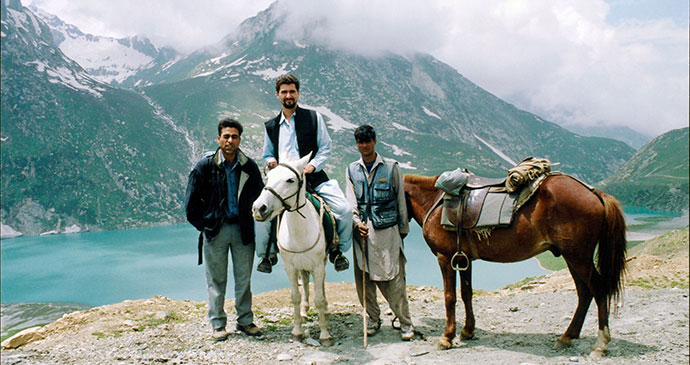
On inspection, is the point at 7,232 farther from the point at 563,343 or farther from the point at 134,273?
the point at 563,343

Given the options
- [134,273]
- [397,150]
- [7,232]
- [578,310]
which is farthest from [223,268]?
[397,150]

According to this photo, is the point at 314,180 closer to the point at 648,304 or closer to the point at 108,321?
the point at 108,321

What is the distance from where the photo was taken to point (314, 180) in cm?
593

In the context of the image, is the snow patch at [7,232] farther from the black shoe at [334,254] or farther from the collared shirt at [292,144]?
the black shoe at [334,254]

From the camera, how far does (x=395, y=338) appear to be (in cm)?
578

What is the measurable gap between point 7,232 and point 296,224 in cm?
12677

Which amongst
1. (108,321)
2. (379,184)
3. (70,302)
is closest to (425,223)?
(379,184)

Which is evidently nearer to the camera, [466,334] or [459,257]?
[459,257]

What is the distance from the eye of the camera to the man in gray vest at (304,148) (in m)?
5.62

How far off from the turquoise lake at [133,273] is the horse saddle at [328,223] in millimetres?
30000

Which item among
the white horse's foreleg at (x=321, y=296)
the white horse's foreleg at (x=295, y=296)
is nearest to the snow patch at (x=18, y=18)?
the white horse's foreleg at (x=295, y=296)

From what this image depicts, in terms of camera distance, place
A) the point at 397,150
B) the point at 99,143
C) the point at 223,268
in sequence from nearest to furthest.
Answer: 1. the point at 223,268
2. the point at 99,143
3. the point at 397,150

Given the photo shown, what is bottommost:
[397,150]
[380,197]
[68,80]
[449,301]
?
A: [449,301]

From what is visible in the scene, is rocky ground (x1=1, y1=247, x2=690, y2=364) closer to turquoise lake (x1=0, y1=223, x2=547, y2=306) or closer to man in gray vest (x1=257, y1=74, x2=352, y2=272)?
man in gray vest (x1=257, y1=74, x2=352, y2=272)
